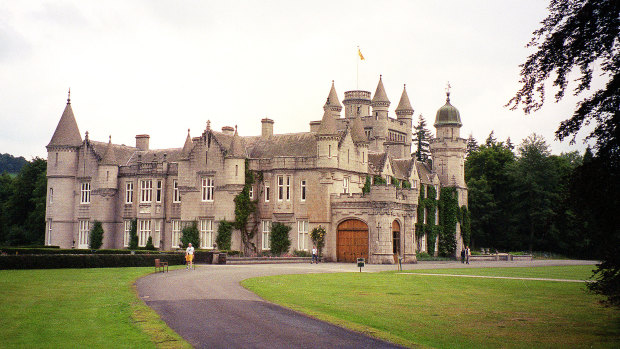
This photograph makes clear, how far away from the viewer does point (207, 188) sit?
5788 cm

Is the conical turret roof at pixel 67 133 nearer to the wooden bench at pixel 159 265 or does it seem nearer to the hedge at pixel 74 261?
the hedge at pixel 74 261

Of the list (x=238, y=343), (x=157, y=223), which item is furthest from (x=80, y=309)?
(x=157, y=223)

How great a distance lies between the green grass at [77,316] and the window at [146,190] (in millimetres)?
34215

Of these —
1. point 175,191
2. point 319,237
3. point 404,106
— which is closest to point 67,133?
point 175,191

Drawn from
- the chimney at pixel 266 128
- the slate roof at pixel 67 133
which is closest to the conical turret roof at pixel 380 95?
the chimney at pixel 266 128

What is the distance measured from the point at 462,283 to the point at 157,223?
37096 millimetres

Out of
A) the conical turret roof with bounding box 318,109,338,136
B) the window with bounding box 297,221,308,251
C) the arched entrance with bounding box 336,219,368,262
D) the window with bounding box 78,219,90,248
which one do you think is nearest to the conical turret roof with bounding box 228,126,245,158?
the conical turret roof with bounding box 318,109,338,136

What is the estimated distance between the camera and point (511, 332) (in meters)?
17.9

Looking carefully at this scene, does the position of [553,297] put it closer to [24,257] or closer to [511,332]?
[511,332]

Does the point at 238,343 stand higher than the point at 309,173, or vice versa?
the point at 309,173

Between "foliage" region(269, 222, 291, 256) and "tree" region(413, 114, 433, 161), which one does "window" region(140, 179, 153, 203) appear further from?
"tree" region(413, 114, 433, 161)

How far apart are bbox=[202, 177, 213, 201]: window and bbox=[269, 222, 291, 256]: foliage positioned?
260 inches

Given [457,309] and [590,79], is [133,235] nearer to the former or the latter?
[457,309]

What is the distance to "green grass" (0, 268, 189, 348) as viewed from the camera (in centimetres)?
1514
